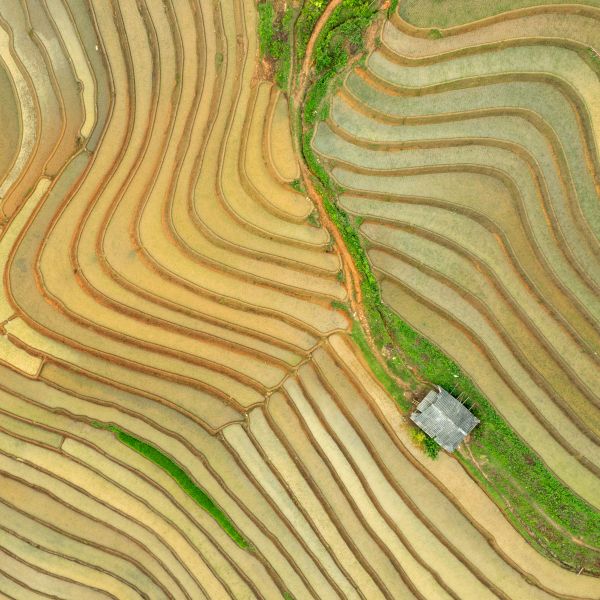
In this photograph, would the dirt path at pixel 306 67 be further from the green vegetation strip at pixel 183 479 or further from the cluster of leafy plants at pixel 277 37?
the green vegetation strip at pixel 183 479

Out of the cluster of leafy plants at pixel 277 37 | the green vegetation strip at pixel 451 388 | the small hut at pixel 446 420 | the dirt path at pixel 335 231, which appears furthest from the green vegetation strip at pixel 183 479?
the cluster of leafy plants at pixel 277 37

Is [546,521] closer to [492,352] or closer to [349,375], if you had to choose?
[492,352]

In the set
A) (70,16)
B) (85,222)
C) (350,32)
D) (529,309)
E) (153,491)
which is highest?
(350,32)

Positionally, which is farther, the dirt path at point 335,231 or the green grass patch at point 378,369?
the dirt path at point 335,231

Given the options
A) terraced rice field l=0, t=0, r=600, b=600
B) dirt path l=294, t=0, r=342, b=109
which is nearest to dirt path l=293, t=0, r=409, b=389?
dirt path l=294, t=0, r=342, b=109

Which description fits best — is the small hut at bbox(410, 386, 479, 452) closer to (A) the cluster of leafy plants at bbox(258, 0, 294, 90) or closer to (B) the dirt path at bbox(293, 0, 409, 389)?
(B) the dirt path at bbox(293, 0, 409, 389)

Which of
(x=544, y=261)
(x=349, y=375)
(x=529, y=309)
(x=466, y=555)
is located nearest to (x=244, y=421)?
(x=349, y=375)
